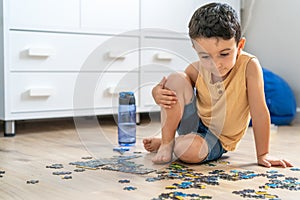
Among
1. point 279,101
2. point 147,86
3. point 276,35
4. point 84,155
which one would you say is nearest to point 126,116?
point 84,155

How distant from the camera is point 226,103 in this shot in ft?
4.96

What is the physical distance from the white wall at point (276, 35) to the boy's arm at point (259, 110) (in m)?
1.38

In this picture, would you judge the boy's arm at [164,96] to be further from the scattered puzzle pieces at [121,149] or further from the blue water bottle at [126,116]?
the blue water bottle at [126,116]

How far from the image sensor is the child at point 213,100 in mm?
1414

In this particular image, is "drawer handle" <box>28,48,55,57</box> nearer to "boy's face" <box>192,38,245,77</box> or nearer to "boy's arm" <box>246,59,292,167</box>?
"boy's face" <box>192,38,245,77</box>

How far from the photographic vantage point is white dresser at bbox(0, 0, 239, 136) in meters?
2.14

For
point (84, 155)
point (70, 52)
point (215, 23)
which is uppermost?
point (215, 23)

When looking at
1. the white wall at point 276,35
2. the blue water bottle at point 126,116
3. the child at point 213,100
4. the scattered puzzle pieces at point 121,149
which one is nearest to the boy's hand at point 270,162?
the child at point 213,100

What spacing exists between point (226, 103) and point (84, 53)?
1044 millimetres

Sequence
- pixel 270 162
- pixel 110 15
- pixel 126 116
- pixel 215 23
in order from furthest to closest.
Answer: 1. pixel 110 15
2. pixel 126 116
3. pixel 270 162
4. pixel 215 23

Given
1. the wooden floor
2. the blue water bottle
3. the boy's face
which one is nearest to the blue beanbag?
the wooden floor

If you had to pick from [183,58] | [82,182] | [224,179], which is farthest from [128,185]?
[183,58]

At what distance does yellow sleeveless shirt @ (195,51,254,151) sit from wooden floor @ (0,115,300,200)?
0.11m

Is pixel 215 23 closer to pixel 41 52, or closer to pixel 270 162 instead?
pixel 270 162
